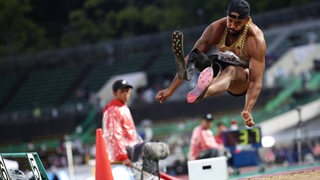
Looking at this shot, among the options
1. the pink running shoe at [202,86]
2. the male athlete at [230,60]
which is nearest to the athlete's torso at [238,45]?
the male athlete at [230,60]

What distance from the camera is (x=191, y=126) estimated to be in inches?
1096

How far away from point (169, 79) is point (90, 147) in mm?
7092

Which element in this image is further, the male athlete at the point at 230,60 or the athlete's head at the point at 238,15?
the athlete's head at the point at 238,15

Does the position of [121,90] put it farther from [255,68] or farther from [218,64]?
[255,68]

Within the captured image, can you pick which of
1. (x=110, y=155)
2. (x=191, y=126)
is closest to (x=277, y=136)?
(x=191, y=126)

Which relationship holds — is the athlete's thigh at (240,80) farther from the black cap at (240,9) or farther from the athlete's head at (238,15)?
the black cap at (240,9)

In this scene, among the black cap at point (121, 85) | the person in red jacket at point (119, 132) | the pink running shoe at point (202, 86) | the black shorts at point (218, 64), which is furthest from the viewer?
the black cap at point (121, 85)

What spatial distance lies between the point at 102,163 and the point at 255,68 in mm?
2078

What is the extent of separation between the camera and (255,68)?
10.5 meters

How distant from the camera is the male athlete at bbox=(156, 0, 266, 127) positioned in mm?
10344

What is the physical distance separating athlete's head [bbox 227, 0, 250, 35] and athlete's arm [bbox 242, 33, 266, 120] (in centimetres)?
23

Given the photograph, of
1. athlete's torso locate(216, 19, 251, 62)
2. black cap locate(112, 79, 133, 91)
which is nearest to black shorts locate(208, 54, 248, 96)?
athlete's torso locate(216, 19, 251, 62)

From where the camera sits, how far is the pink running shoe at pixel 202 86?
1023 centimetres

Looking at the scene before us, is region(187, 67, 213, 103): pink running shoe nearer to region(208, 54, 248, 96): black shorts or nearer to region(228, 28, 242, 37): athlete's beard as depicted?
region(208, 54, 248, 96): black shorts
